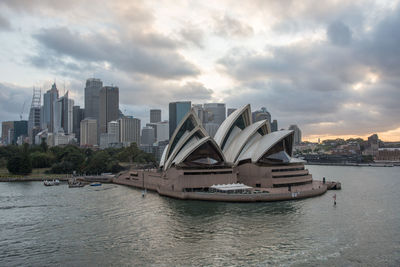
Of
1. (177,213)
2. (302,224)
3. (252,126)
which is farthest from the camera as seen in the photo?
(252,126)

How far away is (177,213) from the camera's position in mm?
35875

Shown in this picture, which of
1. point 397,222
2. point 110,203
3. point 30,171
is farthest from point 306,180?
point 30,171

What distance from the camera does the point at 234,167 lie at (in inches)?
2124

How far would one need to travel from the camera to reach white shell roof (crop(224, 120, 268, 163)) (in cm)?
5573

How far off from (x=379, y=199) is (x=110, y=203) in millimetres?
35148

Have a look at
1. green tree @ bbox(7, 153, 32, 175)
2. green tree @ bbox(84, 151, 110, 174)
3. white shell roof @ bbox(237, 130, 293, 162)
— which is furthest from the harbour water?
green tree @ bbox(7, 153, 32, 175)

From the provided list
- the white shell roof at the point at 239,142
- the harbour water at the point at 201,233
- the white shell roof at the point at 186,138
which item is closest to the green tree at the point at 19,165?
the harbour water at the point at 201,233

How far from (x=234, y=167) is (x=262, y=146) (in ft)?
18.4

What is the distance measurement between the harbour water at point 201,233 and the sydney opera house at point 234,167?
3.18 metres

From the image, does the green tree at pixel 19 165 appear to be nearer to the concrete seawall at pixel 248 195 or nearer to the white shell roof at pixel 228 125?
the concrete seawall at pixel 248 195

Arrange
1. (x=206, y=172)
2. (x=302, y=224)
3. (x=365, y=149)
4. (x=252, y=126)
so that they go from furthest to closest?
1. (x=365, y=149)
2. (x=252, y=126)
3. (x=206, y=172)
4. (x=302, y=224)

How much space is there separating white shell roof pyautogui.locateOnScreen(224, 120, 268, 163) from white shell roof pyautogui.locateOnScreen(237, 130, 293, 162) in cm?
117

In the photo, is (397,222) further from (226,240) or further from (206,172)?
(206,172)

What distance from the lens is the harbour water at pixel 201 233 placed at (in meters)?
21.9
